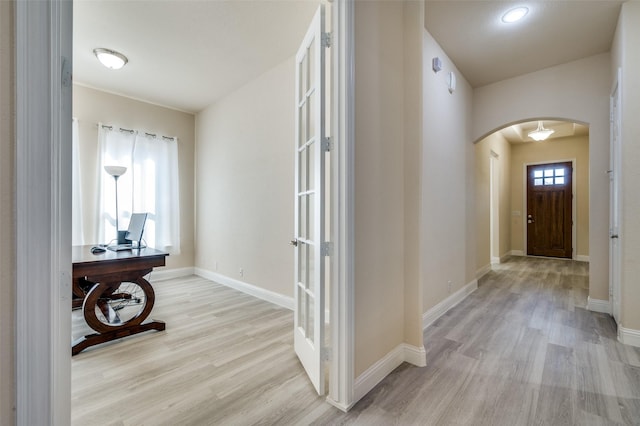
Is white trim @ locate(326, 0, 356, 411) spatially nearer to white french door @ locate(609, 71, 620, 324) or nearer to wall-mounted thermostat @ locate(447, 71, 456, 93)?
wall-mounted thermostat @ locate(447, 71, 456, 93)

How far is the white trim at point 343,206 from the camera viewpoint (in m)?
1.63

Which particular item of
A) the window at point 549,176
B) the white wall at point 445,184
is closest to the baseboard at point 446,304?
the white wall at point 445,184

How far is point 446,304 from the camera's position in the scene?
3242mm

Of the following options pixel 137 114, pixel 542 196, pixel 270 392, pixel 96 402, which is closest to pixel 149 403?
pixel 96 402

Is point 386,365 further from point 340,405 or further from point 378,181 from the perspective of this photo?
point 378,181

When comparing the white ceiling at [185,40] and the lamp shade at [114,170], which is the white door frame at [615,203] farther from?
the lamp shade at [114,170]

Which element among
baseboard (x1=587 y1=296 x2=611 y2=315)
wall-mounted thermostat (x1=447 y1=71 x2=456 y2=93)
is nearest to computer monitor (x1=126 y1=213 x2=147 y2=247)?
wall-mounted thermostat (x1=447 y1=71 x2=456 y2=93)

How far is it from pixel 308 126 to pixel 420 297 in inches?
60.1

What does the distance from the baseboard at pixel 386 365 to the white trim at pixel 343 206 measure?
0.34ft

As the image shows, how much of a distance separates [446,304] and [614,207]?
76.6 inches

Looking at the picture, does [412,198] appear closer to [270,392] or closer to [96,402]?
[270,392]

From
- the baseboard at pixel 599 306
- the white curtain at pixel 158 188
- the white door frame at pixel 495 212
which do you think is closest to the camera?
the baseboard at pixel 599 306

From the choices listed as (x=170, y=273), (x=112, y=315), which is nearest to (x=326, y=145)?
(x=112, y=315)

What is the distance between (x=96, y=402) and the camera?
1.70 m
